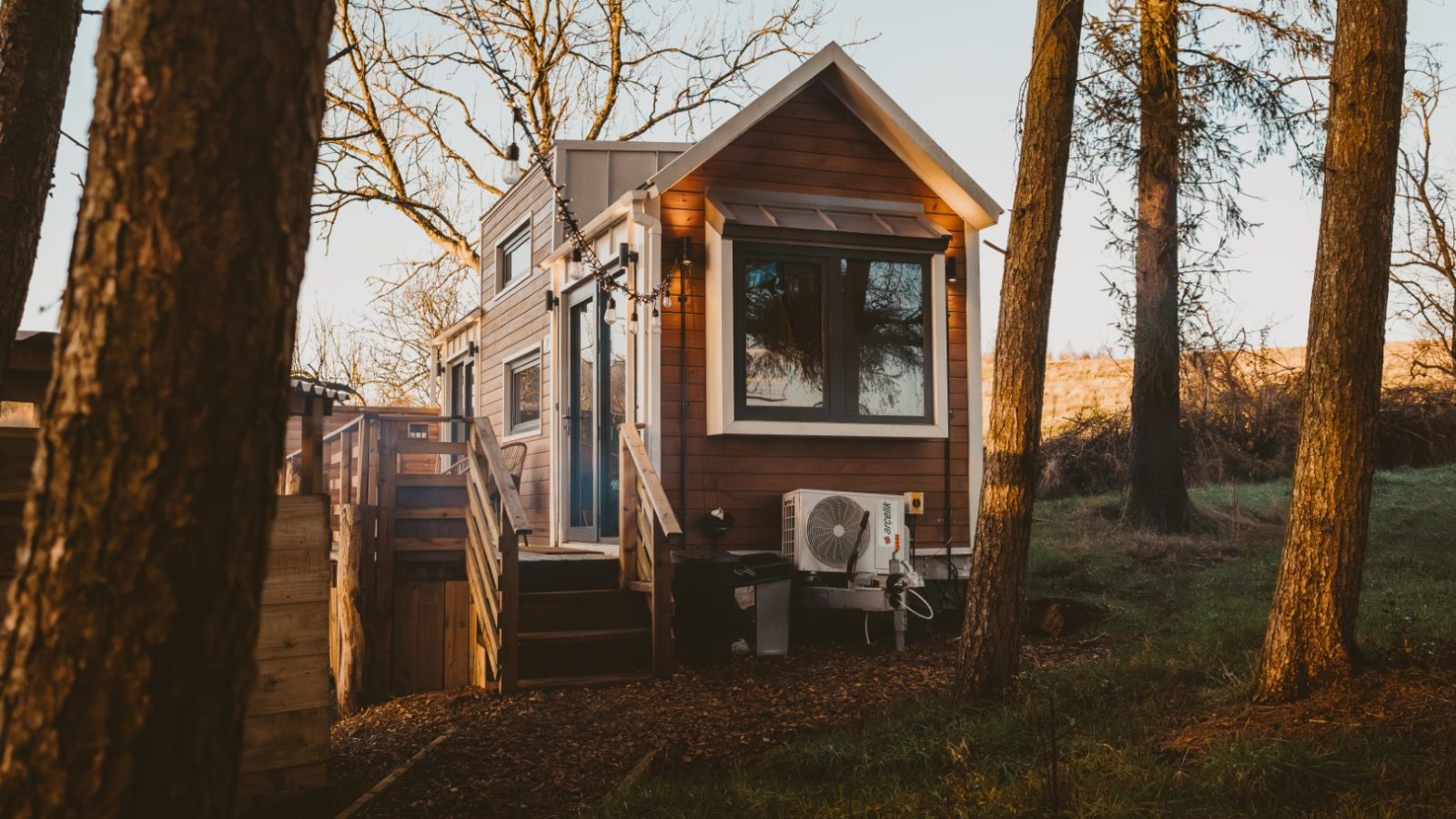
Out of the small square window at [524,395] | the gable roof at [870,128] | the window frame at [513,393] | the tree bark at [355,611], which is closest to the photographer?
the tree bark at [355,611]

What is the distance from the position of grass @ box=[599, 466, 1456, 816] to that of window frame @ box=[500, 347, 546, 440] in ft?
20.2

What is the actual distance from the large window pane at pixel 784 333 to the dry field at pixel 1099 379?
984 centimetres

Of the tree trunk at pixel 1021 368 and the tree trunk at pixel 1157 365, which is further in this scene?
the tree trunk at pixel 1157 365

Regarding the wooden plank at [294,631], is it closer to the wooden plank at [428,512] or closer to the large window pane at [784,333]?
the wooden plank at [428,512]

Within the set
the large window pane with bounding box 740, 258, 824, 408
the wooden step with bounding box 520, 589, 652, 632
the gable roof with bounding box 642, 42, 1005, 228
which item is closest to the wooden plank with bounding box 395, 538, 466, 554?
the wooden step with bounding box 520, 589, 652, 632

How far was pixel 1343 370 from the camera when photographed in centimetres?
493

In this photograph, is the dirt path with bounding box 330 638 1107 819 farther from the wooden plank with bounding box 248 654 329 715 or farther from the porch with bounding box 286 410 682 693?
the wooden plank with bounding box 248 654 329 715

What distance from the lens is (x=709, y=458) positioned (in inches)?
342

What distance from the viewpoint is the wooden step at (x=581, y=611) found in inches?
298

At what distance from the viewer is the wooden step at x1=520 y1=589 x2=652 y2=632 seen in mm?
7578

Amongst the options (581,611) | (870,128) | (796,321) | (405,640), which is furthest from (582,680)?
(870,128)

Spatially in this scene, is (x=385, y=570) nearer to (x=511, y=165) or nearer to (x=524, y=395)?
(x=511, y=165)

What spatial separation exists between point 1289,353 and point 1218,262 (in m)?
15.3

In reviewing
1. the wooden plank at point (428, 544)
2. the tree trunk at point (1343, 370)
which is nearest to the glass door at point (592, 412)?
the wooden plank at point (428, 544)
